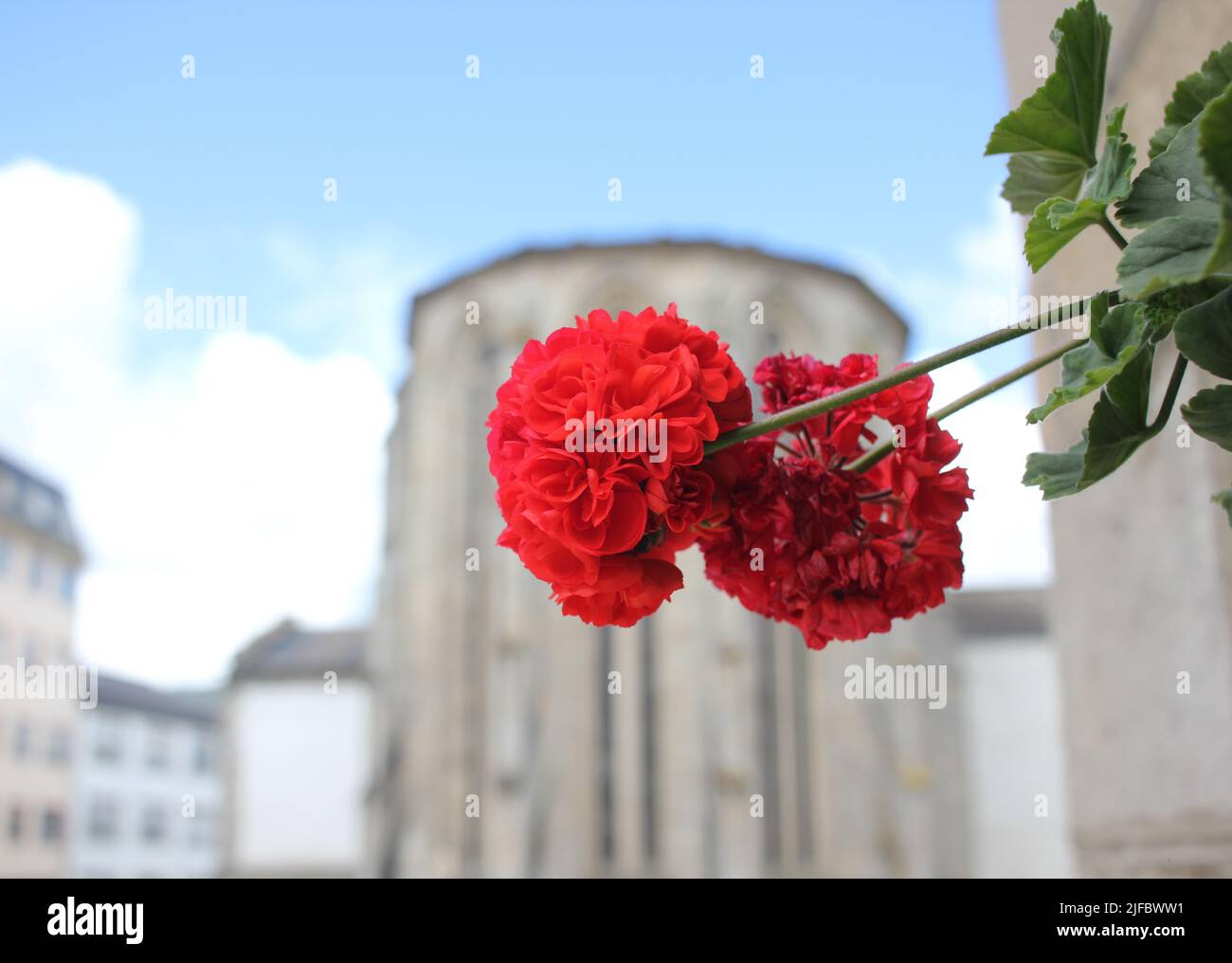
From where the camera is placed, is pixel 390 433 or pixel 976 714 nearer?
pixel 390 433

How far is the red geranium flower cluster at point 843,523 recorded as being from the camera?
A: 123cm

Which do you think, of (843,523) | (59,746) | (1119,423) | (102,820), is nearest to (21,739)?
(59,746)

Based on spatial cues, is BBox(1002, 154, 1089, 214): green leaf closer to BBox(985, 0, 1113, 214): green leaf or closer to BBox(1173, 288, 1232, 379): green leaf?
BBox(985, 0, 1113, 214): green leaf

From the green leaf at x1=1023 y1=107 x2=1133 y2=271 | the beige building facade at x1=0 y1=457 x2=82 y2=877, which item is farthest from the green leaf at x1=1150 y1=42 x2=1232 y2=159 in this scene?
the beige building facade at x1=0 y1=457 x2=82 y2=877

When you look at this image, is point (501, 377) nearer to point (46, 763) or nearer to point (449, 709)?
point (449, 709)

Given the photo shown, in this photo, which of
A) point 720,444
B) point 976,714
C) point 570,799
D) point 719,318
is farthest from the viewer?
point 976,714

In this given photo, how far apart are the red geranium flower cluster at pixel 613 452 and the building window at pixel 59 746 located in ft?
146

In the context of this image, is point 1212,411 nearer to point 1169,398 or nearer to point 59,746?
point 1169,398

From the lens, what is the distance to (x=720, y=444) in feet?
3.67

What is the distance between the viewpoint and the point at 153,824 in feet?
169

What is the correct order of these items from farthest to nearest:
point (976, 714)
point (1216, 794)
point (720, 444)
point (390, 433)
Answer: point (976, 714)
point (390, 433)
point (1216, 794)
point (720, 444)
